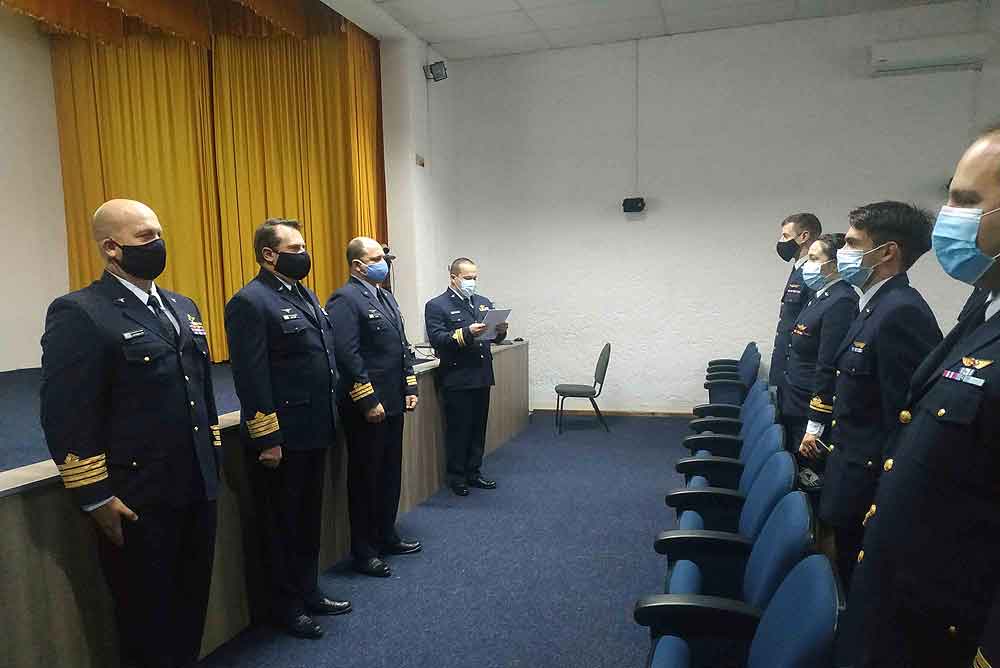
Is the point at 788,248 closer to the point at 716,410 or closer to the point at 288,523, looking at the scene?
the point at 716,410

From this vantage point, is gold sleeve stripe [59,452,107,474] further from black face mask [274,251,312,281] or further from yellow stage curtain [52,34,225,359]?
yellow stage curtain [52,34,225,359]

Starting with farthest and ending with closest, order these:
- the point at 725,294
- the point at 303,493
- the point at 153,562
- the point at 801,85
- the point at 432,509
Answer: the point at 725,294
the point at 801,85
the point at 432,509
the point at 303,493
the point at 153,562

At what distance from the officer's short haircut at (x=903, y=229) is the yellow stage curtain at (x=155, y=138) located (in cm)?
535

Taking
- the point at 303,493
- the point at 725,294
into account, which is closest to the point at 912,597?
the point at 303,493

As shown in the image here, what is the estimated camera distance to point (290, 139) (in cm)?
521

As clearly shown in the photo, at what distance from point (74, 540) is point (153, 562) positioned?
0.23 meters

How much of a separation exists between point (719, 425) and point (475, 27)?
146 inches

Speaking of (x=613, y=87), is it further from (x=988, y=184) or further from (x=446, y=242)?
(x=988, y=184)

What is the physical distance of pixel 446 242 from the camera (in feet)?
19.3

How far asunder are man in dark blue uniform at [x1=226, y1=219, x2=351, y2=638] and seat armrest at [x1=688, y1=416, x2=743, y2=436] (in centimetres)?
180

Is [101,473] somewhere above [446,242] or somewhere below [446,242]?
below

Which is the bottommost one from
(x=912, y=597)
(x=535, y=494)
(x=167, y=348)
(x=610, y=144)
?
(x=535, y=494)

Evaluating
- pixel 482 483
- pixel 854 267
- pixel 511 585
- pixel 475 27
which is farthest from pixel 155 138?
pixel 854 267

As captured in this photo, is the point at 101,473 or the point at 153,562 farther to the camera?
the point at 153,562
